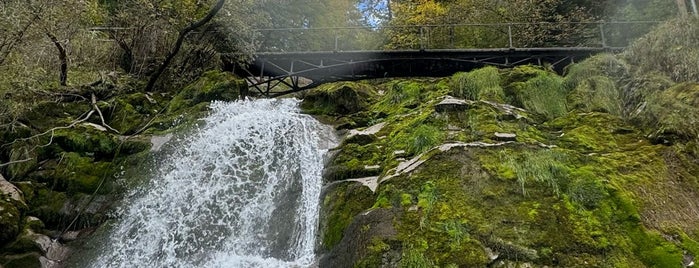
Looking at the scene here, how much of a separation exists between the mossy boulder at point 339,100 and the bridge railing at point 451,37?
128 inches

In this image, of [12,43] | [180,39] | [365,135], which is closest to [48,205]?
[12,43]

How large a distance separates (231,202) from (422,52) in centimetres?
763

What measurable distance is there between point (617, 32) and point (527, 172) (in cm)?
1183

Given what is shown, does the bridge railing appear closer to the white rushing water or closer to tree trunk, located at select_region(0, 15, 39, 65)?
the white rushing water

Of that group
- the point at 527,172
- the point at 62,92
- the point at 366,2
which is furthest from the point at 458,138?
the point at 366,2

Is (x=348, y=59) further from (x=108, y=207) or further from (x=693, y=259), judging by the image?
(x=693, y=259)

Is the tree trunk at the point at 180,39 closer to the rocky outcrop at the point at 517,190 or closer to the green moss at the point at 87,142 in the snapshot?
the green moss at the point at 87,142

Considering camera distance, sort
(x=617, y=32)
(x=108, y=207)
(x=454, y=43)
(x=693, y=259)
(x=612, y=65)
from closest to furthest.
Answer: (x=693, y=259) < (x=108, y=207) < (x=612, y=65) < (x=617, y=32) < (x=454, y=43)

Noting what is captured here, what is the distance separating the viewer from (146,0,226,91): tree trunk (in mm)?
11445

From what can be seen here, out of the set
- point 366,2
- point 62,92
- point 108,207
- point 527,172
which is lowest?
point 108,207

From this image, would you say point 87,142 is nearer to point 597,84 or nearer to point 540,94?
point 540,94

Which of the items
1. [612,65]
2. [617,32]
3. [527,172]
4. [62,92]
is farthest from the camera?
[617,32]

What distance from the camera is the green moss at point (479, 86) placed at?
9.19 m

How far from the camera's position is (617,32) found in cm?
1507
